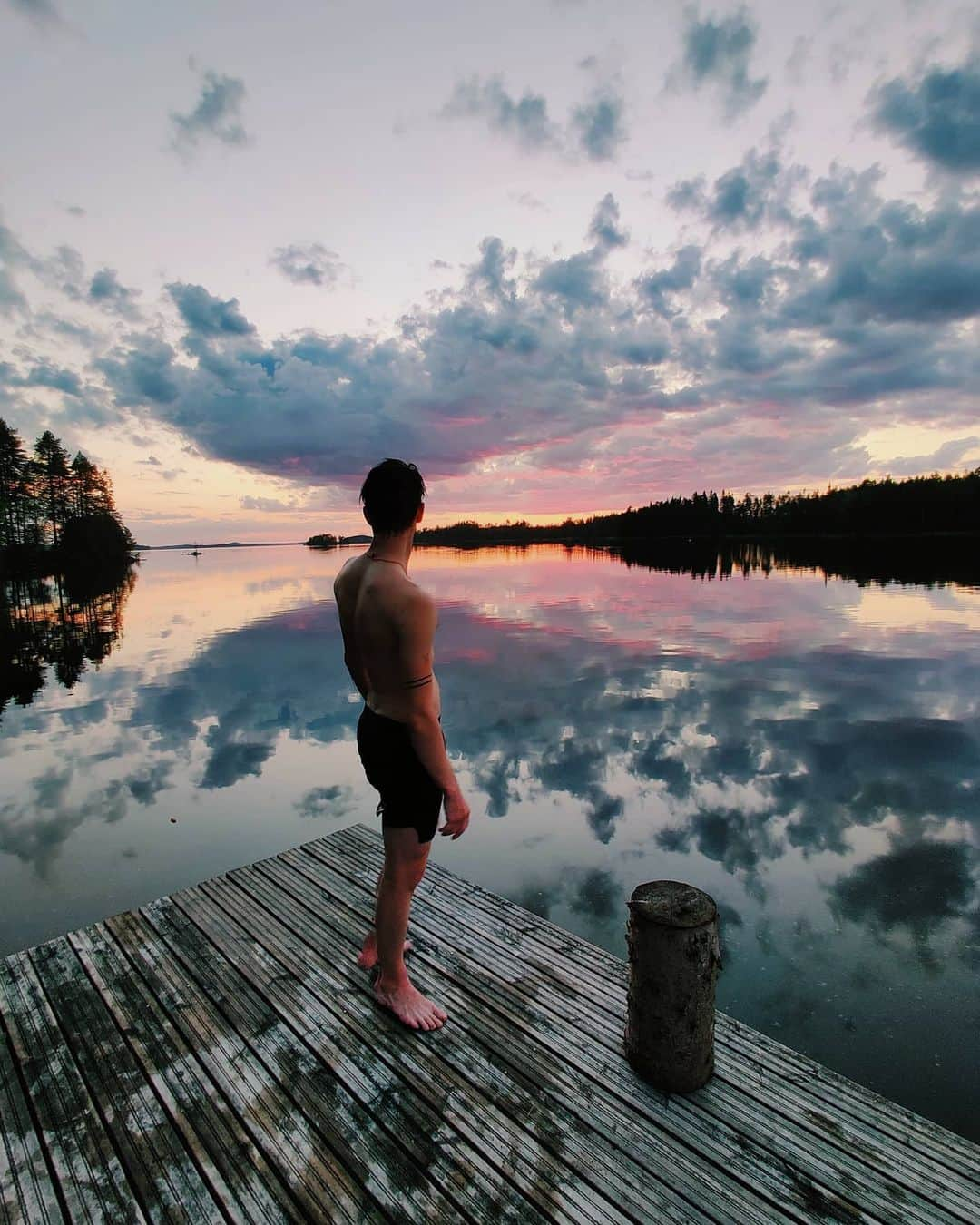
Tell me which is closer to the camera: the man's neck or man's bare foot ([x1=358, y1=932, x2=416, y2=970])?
the man's neck

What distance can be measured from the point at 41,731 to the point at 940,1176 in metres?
15.1

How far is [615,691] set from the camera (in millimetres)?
14352

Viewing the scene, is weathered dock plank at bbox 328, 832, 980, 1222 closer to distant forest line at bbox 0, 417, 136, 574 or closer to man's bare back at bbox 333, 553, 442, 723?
man's bare back at bbox 333, 553, 442, 723

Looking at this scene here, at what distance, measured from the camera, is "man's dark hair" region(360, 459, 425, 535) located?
3.00 meters

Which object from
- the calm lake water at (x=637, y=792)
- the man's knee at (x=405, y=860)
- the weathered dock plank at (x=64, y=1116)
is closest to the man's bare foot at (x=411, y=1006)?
the man's knee at (x=405, y=860)

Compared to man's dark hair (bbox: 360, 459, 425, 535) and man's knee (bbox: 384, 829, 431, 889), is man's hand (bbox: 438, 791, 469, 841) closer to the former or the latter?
man's knee (bbox: 384, 829, 431, 889)

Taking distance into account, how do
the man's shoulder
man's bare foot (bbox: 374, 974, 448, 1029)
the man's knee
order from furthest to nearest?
1. man's bare foot (bbox: 374, 974, 448, 1029)
2. the man's knee
3. the man's shoulder

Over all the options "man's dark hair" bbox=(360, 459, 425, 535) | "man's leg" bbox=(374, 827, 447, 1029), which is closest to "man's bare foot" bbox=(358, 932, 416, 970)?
"man's leg" bbox=(374, 827, 447, 1029)

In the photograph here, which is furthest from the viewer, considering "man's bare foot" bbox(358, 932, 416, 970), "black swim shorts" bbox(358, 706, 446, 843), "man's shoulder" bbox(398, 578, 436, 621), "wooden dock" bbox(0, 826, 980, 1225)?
"man's bare foot" bbox(358, 932, 416, 970)

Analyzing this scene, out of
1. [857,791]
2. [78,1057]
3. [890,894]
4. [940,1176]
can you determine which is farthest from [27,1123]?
[857,791]

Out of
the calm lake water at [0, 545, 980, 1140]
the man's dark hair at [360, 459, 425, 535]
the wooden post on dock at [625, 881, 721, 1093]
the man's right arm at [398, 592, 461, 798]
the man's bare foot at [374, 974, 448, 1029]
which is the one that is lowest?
the calm lake water at [0, 545, 980, 1140]

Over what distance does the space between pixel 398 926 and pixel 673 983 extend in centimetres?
143

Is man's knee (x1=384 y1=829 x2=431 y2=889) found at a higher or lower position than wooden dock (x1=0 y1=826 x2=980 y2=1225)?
higher

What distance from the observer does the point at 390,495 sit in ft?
9.86
